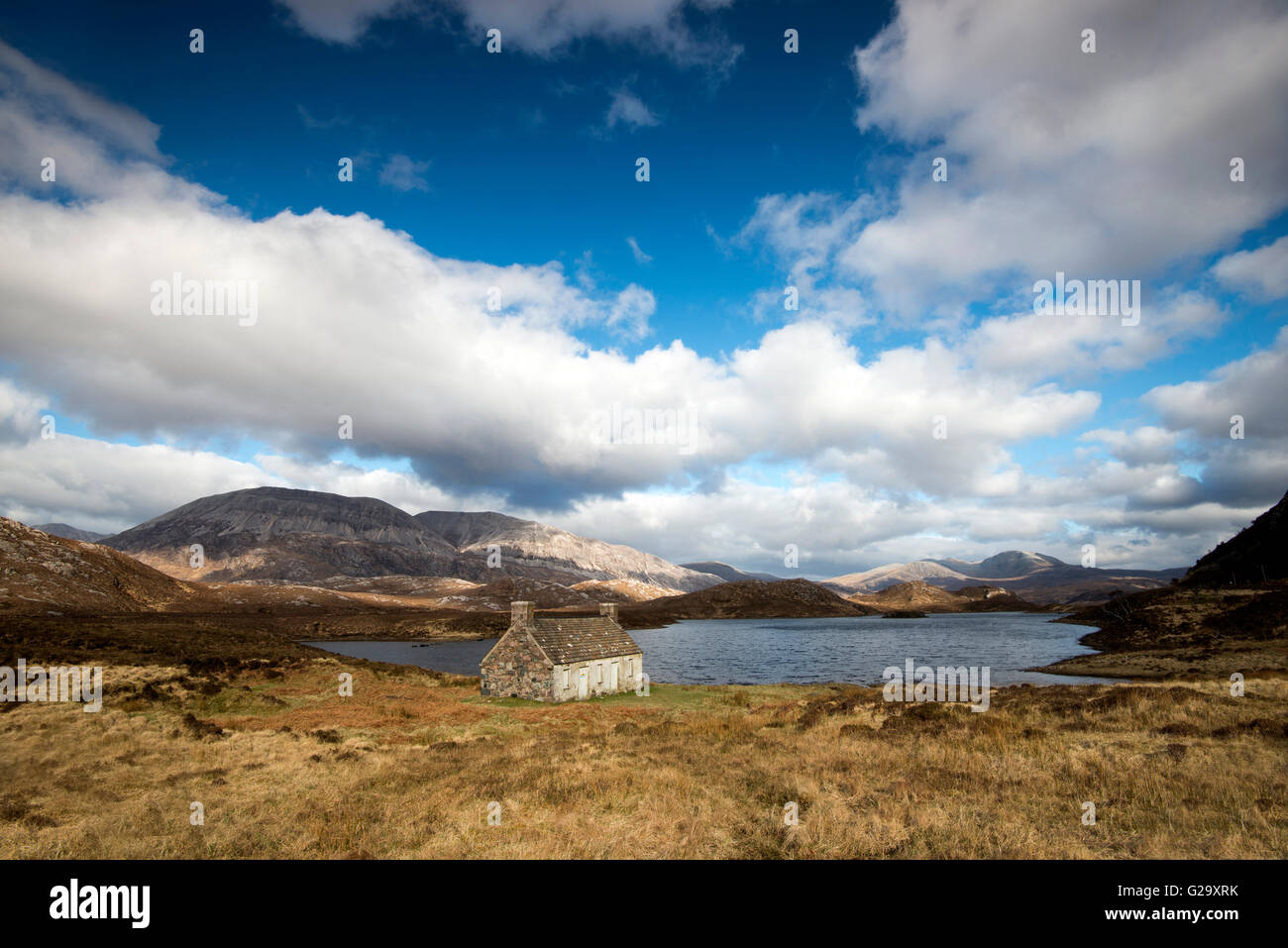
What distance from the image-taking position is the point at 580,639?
135 feet

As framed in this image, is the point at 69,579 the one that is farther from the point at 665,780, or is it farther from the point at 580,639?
the point at 665,780

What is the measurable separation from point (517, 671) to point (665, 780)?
2234 centimetres

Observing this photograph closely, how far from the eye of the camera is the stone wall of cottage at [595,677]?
3666cm

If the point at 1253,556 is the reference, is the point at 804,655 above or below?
below

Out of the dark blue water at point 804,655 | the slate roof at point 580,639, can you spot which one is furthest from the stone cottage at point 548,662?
the dark blue water at point 804,655

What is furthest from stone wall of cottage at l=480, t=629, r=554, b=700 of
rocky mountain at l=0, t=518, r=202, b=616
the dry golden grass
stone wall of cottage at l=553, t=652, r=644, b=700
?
rocky mountain at l=0, t=518, r=202, b=616

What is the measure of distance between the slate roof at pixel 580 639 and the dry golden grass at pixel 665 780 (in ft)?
22.2

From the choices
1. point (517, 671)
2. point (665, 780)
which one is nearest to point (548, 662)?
point (517, 671)

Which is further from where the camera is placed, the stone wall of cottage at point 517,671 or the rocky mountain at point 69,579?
the rocky mountain at point 69,579

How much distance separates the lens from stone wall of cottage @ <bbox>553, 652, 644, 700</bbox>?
36.7 meters

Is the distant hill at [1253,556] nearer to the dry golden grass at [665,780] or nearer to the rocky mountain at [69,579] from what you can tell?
the dry golden grass at [665,780]

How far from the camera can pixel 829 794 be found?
50.3 feet

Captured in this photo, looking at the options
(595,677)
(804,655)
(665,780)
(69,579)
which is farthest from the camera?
(69,579)
